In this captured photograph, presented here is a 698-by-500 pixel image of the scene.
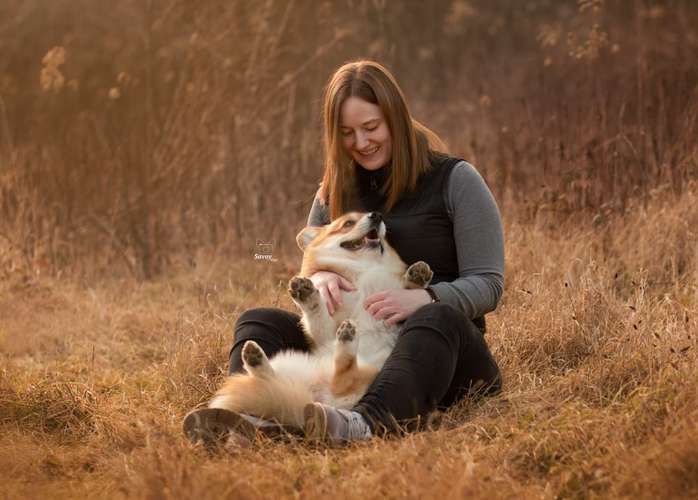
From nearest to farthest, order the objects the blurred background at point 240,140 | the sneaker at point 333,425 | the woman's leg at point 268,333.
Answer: the sneaker at point 333,425 < the woman's leg at point 268,333 < the blurred background at point 240,140

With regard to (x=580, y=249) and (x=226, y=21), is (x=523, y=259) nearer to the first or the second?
(x=580, y=249)

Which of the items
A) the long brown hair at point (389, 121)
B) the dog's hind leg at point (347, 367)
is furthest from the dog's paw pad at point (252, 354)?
the long brown hair at point (389, 121)

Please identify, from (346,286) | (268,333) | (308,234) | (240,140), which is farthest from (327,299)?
(240,140)

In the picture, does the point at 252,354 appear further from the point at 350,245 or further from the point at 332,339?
the point at 350,245

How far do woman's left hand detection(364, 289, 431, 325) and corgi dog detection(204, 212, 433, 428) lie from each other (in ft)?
0.34

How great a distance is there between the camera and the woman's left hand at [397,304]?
3242mm

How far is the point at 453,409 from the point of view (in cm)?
321

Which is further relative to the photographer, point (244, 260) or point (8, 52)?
point (8, 52)

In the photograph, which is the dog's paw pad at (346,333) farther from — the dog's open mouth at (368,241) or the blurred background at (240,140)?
the blurred background at (240,140)

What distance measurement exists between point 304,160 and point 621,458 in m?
4.83

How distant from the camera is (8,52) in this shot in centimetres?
909

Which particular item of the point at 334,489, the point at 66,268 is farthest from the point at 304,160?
the point at 334,489

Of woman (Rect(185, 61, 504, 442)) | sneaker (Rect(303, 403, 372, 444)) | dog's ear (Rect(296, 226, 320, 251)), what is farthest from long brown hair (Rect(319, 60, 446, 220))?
sneaker (Rect(303, 403, 372, 444))

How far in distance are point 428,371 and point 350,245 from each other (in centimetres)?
87
